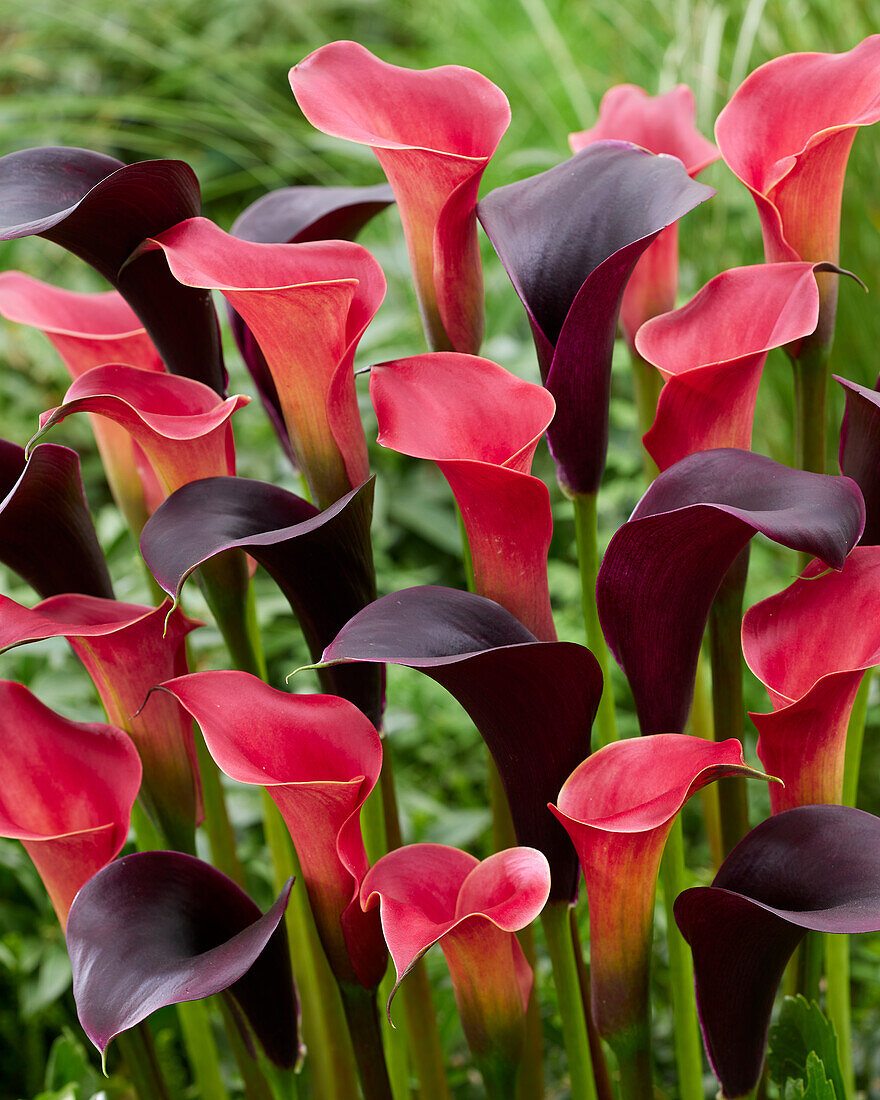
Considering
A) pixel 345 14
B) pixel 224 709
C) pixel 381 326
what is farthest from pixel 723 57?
pixel 345 14

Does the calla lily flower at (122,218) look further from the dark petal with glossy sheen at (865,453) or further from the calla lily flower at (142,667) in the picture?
the dark petal with glossy sheen at (865,453)

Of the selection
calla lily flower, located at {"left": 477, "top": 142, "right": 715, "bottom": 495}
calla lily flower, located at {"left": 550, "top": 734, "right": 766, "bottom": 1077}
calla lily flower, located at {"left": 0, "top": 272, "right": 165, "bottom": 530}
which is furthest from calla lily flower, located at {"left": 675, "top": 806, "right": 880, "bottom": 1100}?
calla lily flower, located at {"left": 0, "top": 272, "right": 165, "bottom": 530}

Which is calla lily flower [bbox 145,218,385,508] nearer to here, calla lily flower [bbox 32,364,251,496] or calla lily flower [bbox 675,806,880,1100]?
calla lily flower [bbox 32,364,251,496]

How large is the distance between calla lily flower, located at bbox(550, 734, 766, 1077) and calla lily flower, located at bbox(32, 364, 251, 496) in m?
0.13

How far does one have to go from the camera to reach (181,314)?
0.31 meters

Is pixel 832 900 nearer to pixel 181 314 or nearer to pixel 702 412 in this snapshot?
pixel 702 412

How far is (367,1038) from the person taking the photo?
0.30m

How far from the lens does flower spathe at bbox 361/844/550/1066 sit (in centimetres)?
23

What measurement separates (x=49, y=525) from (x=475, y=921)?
0.18 meters

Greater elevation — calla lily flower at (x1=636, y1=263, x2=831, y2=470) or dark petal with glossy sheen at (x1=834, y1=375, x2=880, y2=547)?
calla lily flower at (x1=636, y1=263, x2=831, y2=470)

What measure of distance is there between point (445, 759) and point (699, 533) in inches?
27.1

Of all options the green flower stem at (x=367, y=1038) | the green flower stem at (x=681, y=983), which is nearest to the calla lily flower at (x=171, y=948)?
the green flower stem at (x=367, y=1038)

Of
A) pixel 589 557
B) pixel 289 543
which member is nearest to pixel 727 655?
pixel 589 557

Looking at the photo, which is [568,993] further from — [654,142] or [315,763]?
[654,142]
